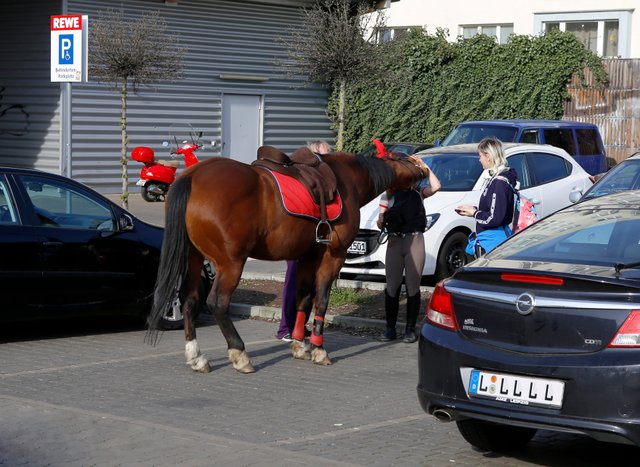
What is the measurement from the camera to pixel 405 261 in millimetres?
11523

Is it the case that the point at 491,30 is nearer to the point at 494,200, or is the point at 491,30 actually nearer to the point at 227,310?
the point at 494,200

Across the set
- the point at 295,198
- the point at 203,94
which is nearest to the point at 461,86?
the point at 203,94

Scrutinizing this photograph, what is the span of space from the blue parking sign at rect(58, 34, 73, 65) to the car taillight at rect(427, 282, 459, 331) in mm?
8426

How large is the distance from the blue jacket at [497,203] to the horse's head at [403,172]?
0.67 m

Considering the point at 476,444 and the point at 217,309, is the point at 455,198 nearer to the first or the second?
the point at 217,309

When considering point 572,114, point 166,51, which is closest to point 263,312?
point 166,51

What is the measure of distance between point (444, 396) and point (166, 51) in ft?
65.6

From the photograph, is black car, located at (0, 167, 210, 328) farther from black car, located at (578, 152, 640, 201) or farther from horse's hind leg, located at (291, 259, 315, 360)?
black car, located at (578, 152, 640, 201)

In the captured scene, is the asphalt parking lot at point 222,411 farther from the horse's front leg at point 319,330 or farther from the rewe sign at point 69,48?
the rewe sign at point 69,48

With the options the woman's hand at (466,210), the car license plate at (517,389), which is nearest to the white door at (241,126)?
the woman's hand at (466,210)

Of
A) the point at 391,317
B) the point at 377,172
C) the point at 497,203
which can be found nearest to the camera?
the point at 377,172

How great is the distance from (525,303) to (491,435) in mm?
1248

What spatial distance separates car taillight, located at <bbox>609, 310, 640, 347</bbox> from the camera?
6.00m

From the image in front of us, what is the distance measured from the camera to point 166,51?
83.8 feet
